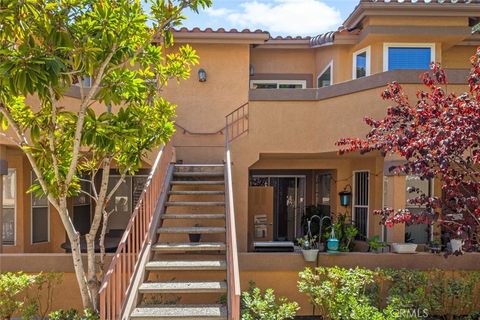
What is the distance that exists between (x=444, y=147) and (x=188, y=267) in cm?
382

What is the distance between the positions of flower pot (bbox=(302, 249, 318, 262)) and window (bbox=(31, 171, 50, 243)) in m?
6.94

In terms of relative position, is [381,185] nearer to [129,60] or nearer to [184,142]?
[184,142]

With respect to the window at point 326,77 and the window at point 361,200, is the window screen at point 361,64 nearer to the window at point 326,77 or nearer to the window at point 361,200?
the window at point 326,77

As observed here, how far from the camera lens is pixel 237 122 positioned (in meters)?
9.16

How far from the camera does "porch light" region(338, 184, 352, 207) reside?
10570 mm

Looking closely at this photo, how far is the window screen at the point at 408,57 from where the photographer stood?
30.0ft

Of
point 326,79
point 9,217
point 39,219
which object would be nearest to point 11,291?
point 9,217

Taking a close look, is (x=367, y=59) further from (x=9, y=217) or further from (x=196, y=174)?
(x=9, y=217)

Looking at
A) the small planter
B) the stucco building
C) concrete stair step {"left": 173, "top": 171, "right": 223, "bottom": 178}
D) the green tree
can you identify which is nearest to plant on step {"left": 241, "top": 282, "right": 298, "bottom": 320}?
the stucco building

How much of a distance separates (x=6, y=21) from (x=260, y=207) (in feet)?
26.5

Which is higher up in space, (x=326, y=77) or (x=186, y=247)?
(x=326, y=77)

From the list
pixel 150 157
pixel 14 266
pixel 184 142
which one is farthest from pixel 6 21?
pixel 184 142

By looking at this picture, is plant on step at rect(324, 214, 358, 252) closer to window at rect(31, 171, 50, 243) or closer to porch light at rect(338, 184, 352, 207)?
porch light at rect(338, 184, 352, 207)

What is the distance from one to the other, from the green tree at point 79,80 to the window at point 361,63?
586cm
